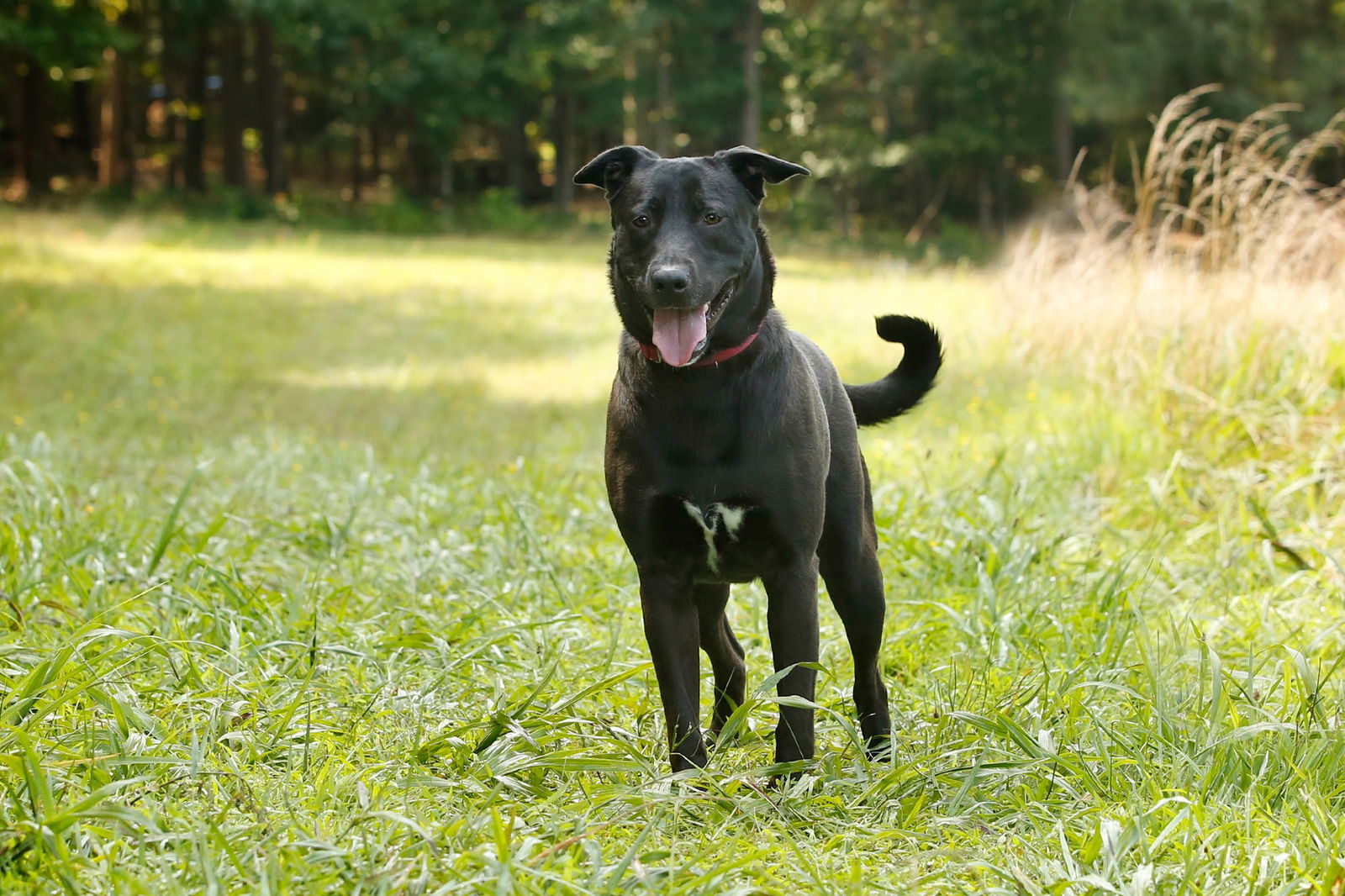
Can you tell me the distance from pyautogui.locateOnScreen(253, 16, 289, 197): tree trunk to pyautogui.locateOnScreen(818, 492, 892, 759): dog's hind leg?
90.7 ft

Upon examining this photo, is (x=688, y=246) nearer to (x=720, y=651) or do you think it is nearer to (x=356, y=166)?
(x=720, y=651)

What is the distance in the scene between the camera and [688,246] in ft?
9.10

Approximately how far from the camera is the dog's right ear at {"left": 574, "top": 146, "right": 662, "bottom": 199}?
9.93 feet

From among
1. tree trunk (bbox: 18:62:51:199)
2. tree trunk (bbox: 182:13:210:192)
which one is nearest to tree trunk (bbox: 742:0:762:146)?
tree trunk (bbox: 182:13:210:192)

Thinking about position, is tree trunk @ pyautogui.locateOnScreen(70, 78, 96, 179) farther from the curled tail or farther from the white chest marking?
the white chest marking

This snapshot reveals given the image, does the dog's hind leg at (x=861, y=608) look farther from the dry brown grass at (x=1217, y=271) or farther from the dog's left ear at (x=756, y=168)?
the dry brown grass at (x=1217, y=271)

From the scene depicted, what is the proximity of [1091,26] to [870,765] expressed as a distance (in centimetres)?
2564

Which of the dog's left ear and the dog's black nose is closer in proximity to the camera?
the dog's black nose

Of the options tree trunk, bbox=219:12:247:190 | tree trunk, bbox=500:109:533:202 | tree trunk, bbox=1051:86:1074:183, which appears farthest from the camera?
tree trunk, bbox=500:109:533:202

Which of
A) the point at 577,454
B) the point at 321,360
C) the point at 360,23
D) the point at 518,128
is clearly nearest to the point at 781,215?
the point at 518,128

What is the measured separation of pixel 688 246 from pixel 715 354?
256 millimetres

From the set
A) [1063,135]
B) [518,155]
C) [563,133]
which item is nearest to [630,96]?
[563,133]

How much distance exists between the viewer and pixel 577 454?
A: 7.19 meters

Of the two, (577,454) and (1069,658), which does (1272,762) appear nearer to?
(1069,658)
